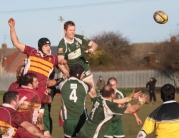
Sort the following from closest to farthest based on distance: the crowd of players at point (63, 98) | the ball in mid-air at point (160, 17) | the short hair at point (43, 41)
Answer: the crowd of players at point (63, 98) < the short hair at point (43, 41) < the ball in mid-air at point (160, 17)

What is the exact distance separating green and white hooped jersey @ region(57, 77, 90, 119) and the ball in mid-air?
13.9 feet

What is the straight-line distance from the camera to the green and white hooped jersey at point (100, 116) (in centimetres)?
1105

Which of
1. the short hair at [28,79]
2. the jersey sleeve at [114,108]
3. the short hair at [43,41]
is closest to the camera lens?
the jersey sleeve at [114,108]

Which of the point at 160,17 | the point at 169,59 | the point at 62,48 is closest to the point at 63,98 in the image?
the point at 62,48

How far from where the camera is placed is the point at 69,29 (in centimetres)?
1359

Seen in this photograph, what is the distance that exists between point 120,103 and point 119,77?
58.7 meters

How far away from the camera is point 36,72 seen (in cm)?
1276

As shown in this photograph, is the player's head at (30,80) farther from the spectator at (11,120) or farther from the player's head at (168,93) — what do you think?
the player's head at (168,93)

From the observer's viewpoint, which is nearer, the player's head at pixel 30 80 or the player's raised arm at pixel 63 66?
the player's head at pixel 30 80

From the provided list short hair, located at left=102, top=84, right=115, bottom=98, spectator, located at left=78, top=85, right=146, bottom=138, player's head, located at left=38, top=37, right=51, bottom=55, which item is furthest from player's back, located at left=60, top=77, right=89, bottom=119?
short hair, located at left=102, top=84, right=115, bottom=98

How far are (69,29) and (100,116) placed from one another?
320cm

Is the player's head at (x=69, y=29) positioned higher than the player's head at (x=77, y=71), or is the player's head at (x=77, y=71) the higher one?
the player's head at (x=69, y=29)

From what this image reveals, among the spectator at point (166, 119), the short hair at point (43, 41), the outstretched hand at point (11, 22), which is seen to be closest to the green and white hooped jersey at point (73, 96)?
the short hair at point (43, 41)

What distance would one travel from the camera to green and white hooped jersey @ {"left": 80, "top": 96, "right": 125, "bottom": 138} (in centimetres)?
1105
